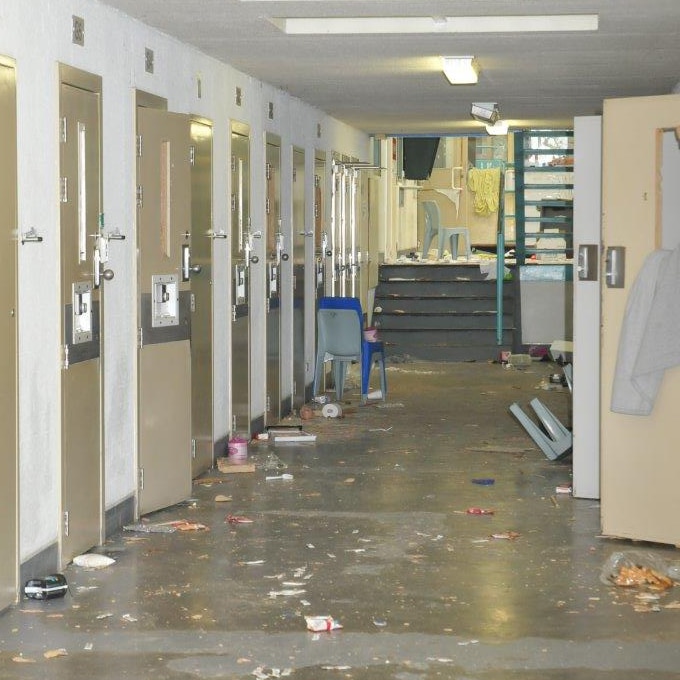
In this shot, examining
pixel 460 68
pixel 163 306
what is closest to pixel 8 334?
pixel 163 306

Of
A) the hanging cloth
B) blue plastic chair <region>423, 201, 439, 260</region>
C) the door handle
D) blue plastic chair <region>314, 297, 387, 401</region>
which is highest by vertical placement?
the hanging cloth

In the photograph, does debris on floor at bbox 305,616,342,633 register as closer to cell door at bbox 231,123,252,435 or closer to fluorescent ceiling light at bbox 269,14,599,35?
fluorescent ceiling light at bbox 269,14,599,35

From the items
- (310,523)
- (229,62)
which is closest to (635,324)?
(310,523)

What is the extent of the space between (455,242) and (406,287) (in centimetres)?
492

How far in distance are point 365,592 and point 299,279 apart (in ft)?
19.9

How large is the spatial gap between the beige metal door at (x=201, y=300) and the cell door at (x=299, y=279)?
282 cm

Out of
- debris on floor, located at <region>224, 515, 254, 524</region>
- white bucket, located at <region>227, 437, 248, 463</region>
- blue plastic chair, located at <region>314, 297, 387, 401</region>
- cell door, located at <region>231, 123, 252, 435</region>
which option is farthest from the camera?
blue plastic chair, located at <region>314, 297, 387, 401</region>

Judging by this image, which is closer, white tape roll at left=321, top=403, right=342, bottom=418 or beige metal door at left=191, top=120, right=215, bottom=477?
beige metal door at left=191, top=120, right=215, bottom=477

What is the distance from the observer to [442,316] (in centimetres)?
1609

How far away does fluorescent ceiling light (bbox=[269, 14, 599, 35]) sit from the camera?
694cm

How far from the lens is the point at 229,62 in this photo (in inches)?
332

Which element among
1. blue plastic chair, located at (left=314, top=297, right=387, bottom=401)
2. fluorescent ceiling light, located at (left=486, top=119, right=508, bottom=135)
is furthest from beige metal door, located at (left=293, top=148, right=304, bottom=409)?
fluorescent ceiling light, located at (left=486, top=119, right=508, bottom=135)

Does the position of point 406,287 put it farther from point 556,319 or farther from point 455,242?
point 455,242

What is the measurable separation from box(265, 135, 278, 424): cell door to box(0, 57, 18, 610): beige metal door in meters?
4.92
